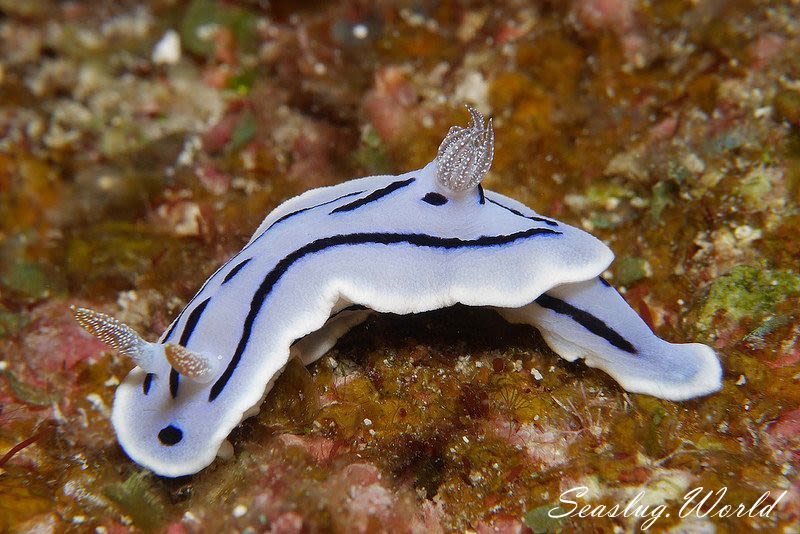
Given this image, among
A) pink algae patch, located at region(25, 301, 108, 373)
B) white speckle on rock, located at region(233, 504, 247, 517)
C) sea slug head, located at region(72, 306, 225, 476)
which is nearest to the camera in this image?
white speckle on rock, located at region(233, 504, 247, 517)

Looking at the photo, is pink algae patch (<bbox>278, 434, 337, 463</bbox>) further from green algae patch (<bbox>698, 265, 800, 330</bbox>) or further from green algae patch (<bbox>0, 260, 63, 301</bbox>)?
green algae patch (<bbox>0, 260, 63, 301</bbox>)

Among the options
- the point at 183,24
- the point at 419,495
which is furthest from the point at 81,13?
the point at 419,495

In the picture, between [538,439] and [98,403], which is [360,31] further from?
[538,439]

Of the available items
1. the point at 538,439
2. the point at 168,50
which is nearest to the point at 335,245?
the point at 538,439

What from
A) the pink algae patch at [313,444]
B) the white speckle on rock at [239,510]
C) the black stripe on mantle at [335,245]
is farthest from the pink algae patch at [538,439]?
the white speckle on rock at [239,510]

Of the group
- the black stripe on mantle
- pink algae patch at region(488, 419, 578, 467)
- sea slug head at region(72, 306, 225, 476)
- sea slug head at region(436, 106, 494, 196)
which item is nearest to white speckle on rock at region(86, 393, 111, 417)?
sea slug head at region(72, 306, 225, 476)

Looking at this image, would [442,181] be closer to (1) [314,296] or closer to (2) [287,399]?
(1) [314,296]
